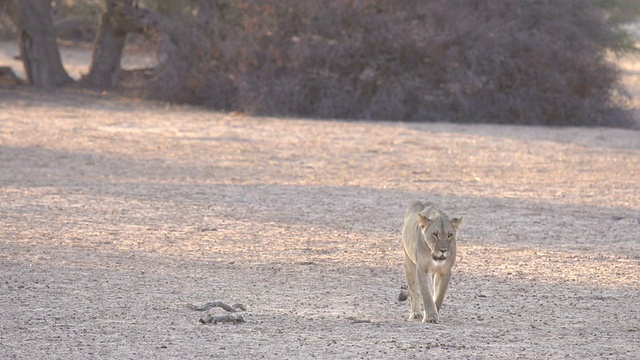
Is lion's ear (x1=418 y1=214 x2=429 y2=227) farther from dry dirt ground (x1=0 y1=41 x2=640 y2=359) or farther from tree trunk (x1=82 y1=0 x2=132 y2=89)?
tree trunk (x1=82 y1=0 x2=132 y2=89)

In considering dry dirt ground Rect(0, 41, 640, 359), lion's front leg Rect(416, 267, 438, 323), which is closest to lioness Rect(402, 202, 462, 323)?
lion's front leg Rect(416, 267, 438, 323)

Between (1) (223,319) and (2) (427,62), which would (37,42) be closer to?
(2) (427,62)

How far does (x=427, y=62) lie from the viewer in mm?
25469

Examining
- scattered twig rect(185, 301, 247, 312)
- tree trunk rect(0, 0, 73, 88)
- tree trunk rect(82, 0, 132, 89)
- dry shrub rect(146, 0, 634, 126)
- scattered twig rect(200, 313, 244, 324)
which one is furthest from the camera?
tree trunk rect(82, 0, 132, 89)

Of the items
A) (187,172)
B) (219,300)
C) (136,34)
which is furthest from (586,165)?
(136,34)

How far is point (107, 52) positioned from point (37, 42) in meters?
1.89

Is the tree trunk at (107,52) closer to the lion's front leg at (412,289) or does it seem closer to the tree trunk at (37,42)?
the tree trunk at (37,42)

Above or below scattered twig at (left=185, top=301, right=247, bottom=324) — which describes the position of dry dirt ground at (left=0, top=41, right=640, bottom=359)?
below

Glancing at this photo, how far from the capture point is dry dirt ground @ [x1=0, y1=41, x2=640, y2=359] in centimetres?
713

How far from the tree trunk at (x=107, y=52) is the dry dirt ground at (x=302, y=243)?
7.88m

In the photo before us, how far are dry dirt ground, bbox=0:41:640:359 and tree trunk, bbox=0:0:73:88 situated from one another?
7704mm

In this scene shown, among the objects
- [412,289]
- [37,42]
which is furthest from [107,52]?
[412,289]

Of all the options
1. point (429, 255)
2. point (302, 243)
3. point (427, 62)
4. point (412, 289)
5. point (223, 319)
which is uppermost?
point (427, 62)

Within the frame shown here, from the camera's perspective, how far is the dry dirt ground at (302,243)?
281 inches
